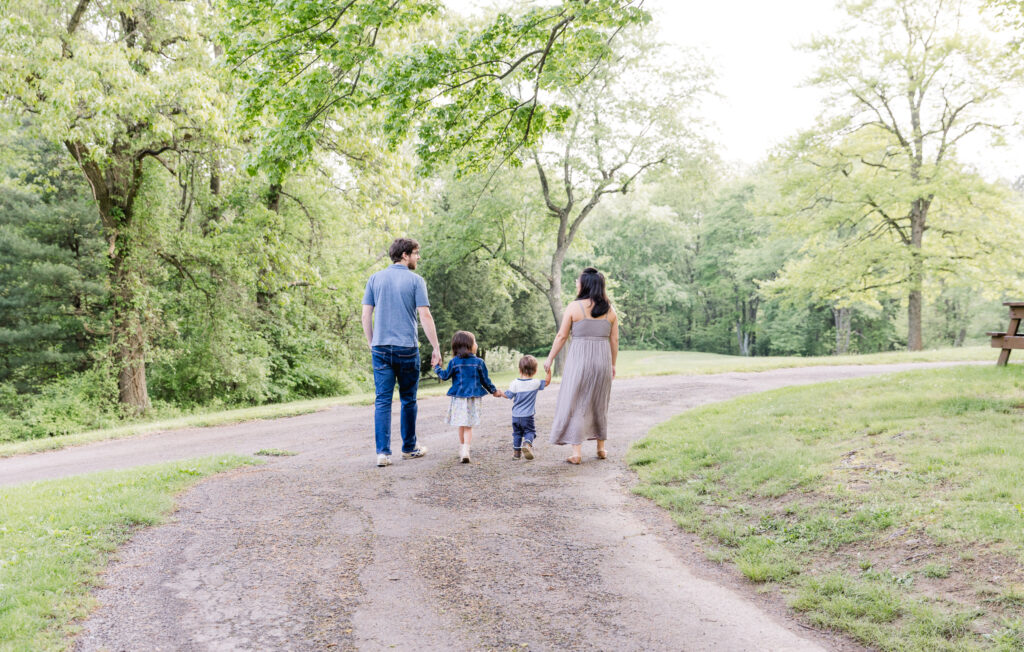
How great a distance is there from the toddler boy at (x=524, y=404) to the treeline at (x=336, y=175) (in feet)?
11.7

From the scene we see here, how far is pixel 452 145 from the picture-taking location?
359 inches

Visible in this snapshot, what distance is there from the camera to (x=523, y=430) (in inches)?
300

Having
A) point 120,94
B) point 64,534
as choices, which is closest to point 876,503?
point 64,534

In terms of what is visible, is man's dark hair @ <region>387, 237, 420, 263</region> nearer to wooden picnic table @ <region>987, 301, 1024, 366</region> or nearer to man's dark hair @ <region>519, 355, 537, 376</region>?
man's dark hair @ <region>519, 355, 537, 376</region>

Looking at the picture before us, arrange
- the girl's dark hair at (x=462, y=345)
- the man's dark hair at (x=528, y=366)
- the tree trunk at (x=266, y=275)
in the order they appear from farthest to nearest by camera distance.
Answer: the tree trunk at (x=266, y=275) → the man's dark hair at (x=528, y=366) → the girl's dark hair at (x=462, y=345)

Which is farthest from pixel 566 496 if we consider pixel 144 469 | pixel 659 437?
pixel 144 469

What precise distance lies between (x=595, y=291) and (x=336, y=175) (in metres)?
13.4

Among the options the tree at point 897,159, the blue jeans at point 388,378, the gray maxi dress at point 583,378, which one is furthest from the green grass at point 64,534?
the tree at point 897,159

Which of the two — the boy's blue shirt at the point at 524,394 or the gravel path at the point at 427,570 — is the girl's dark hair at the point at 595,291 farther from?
the gravel path at the point at 427,570

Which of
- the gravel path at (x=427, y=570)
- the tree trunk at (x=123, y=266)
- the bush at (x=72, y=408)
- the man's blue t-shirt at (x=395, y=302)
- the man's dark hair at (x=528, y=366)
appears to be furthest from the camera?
the tree trunk at (x=123, y=266)

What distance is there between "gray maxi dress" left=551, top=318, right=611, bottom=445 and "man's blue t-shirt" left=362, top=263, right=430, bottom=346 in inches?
69.9

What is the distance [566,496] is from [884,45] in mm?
27068

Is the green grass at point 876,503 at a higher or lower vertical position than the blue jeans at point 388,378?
lower

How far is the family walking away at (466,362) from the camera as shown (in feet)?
22.8
